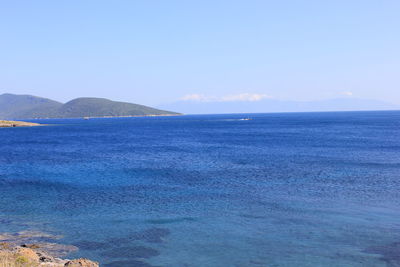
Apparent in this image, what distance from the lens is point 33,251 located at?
60.9 feet

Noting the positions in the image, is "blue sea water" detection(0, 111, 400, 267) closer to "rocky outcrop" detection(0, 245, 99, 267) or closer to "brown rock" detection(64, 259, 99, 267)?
"brown rock" detection(64, 259, 99, 267)

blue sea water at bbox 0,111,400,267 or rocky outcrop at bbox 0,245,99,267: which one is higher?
rocky outcrop at bbox 0,245,99,267

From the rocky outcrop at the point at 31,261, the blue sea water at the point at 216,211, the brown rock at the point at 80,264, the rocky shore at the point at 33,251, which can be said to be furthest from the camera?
the blue sea water at the point at 216,211

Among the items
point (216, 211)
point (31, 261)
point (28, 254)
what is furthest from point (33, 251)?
point (216, 211)

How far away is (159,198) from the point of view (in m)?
32.7

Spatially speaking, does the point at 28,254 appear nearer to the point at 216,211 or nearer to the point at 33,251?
the point at 33,251

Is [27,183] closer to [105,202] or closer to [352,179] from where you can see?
[105,202]

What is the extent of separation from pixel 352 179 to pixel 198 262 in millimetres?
25905

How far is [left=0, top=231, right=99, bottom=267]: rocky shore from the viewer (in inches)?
634

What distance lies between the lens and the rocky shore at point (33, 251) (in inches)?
634

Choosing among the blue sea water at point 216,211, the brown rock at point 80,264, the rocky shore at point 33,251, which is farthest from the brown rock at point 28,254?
the blue sea water at point 216,211

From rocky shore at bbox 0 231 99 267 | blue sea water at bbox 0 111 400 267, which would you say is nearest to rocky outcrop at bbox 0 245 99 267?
rocky shore at bbox 0 231 99 267

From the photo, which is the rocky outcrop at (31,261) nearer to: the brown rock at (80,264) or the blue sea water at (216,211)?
the brown rock at (80,264)

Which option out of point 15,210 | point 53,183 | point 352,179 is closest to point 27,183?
point 53,183
